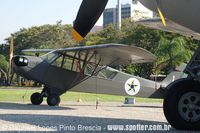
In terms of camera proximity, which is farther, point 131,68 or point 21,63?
point 131,68

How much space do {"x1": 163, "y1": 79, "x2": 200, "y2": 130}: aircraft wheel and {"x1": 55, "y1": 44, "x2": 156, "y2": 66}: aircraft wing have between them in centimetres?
747

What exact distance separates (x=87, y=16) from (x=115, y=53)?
31.5 feet

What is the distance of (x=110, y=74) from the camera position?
61.8 ft

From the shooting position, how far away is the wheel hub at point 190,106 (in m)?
7.99

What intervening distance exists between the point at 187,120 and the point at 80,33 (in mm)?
2627

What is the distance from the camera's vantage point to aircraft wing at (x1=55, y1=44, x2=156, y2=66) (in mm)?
16047

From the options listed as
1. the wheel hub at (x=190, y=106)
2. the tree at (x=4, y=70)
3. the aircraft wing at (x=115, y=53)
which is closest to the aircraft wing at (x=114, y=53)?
the aircraft wing at (x=115, y=53)

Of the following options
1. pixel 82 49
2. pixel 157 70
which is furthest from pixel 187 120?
pixel 157 70

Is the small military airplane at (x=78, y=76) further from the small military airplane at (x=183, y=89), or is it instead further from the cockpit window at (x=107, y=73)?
the small military airplane at (x=183, y=89)

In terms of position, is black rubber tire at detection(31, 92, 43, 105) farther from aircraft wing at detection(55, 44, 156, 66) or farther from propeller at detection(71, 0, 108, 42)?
propeller at detection(71, 0, 108, 42)

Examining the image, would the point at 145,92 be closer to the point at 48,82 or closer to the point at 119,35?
the point at 48,82

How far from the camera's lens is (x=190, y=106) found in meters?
8.07

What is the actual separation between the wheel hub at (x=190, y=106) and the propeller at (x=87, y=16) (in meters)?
2.30

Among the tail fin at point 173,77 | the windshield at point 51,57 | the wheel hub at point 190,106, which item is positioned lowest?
the wheel hub at point 190,106
